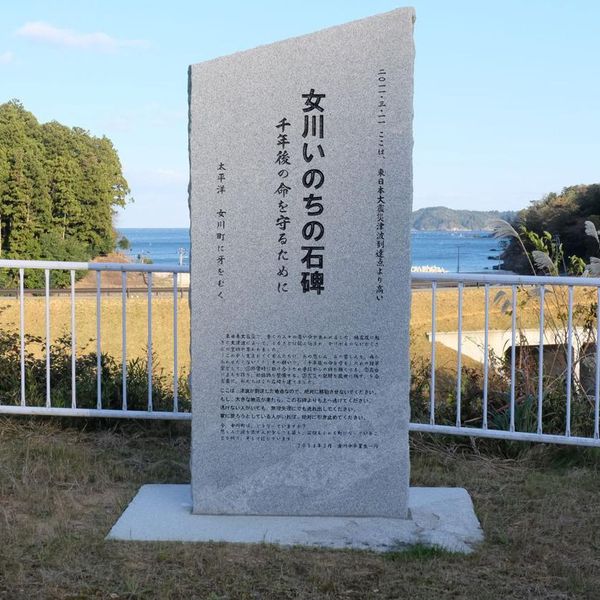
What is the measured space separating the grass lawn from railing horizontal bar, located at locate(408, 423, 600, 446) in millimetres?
173

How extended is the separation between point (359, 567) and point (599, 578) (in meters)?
0.98

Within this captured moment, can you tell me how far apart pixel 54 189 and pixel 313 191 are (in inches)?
1192

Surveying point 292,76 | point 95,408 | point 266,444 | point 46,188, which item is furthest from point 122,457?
point 46,188

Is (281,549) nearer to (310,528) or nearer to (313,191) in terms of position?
(310,528)

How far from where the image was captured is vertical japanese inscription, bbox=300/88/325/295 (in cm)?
398

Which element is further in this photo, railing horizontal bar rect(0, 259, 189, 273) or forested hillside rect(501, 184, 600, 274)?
forested hillside rect(501, 184, 600, 274)

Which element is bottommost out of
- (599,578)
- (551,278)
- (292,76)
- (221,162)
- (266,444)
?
(599,578)

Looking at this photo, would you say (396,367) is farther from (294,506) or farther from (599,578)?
(599,578)

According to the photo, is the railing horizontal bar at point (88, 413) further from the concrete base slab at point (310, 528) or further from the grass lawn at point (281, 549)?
the concrete base slab at point (310, 528)

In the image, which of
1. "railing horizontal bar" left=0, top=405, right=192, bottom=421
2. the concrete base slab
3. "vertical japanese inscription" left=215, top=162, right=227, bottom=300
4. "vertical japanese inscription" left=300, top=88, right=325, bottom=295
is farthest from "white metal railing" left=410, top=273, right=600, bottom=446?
"railing horizontal bar" left=0, top=405, right=192, bottom=421

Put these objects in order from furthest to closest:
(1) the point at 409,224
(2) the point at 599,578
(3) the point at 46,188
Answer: (3) the point at 46,188 → (1) the point at 409,224 → (2) the point at 599,578

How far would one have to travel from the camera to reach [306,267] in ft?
13.2

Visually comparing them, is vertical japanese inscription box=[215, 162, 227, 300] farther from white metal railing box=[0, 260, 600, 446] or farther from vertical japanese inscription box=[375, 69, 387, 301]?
white metal railing box=[0, 260, 600, 446]

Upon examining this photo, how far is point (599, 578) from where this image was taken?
3.47 metres
